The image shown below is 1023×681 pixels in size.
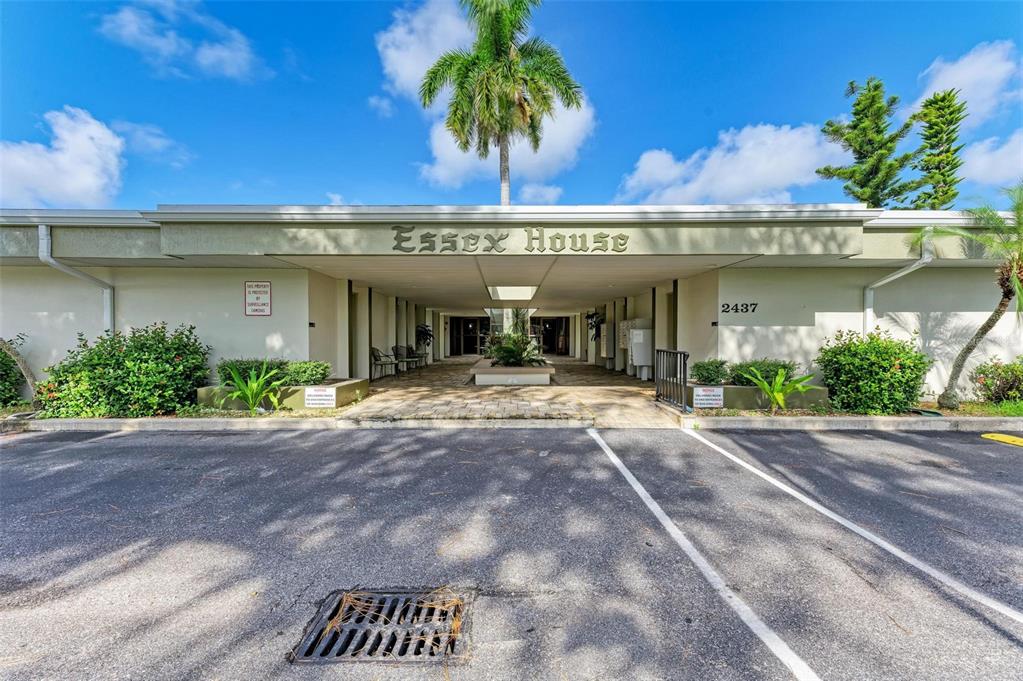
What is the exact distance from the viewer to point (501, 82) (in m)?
12.3

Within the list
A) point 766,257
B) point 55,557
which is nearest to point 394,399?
point 55,557

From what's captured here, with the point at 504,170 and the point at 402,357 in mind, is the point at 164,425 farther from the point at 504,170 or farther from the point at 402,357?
the point at 504,170

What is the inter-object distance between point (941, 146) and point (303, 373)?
27725mm

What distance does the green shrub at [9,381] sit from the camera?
762 centimetres

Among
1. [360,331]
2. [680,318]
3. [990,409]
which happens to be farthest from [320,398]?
[990,409]

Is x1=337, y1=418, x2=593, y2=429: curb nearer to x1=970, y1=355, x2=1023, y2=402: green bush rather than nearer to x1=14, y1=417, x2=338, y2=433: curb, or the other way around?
x1=14, y1=417, x2=338, y2=433: curb

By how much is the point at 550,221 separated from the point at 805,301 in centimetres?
569

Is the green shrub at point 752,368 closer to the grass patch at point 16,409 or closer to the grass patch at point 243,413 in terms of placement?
the grass patch at point 243,413

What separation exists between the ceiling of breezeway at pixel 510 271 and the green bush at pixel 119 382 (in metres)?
2.78

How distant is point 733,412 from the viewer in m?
6.88

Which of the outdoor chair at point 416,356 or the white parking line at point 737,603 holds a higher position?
the outdoor chair at point 416,356

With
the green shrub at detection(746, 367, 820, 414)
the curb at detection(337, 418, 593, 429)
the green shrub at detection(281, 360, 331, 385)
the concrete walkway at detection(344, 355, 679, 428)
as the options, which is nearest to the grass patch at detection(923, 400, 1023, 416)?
the green shrub at detection(746, 367, 820, 414)

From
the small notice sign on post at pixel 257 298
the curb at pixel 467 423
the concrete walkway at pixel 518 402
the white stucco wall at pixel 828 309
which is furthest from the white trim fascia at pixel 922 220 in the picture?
the small notice sign on post at pixel 257 298

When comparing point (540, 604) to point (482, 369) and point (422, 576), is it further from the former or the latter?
point (482, 369)
